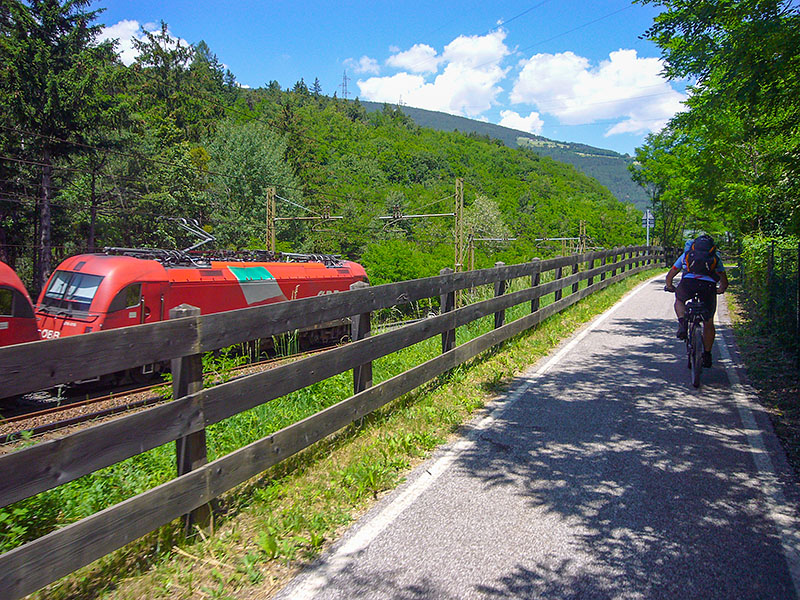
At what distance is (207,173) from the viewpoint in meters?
64.4

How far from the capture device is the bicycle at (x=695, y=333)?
21.5 feet

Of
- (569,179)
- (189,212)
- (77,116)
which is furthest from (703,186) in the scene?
(569,179)

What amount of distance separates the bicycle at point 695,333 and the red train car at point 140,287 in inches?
373

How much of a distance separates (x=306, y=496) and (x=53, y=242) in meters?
43.4

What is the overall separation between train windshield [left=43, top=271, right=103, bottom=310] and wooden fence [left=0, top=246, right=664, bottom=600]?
11454 millimetres

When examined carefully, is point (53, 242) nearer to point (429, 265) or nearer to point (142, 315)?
point (429, 265)

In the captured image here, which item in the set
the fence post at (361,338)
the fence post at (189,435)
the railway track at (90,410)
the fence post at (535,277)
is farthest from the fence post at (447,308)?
the fence post at (189,435)

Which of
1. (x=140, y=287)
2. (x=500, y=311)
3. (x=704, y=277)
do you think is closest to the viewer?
(x=704, y=277)

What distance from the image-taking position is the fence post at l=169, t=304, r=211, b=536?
306 centimetres

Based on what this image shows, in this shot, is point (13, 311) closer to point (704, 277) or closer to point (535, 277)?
point (535, 277)

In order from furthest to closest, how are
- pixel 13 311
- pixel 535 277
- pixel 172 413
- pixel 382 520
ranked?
pixel 13 311 → pixel 535 277 → pixel 382 520 → pixel 172 413

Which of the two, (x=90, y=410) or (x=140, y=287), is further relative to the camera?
(x=140, y=287)

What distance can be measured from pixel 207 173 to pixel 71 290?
53.8 meters

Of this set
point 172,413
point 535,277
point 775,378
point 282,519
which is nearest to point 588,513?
point 282,519
